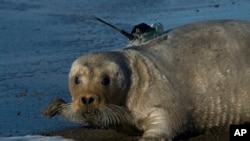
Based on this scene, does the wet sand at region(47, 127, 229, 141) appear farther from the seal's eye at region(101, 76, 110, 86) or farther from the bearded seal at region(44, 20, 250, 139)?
the seal's eye at region(101, 76, 110, 86)

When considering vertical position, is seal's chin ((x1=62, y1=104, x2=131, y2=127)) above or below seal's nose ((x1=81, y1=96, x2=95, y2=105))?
below

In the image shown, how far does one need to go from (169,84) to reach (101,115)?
1.97 feet

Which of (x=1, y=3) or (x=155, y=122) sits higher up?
(x=1, y=3)

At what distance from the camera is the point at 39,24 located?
10.0 metres

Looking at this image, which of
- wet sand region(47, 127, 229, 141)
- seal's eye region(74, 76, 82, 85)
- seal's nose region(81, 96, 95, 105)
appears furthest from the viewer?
wet sand region(47, 127, 229, 141)

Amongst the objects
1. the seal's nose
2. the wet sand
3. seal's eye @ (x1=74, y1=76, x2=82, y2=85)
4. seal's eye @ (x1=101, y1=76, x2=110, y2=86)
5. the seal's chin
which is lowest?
the wet sand

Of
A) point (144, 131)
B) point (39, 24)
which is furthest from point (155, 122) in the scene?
point (39, 24)

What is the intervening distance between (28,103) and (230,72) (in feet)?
5.58

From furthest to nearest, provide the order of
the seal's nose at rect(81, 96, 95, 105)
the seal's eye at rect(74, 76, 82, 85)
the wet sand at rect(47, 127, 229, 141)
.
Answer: the wet sand at rect(47, 127, 229, 141)
the seal's eye at rect(74, 76, 82, 85)
the seal's nose at rect(81, 96, 95, 105)

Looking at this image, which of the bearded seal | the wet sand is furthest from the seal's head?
the wet sand

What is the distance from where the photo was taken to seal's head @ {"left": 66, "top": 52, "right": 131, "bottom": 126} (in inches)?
204

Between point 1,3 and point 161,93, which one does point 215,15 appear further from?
point 161,93

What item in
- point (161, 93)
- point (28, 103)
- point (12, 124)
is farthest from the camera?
point (28, 103)

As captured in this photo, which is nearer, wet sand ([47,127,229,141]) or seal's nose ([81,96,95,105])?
seal's nose ([81,96,95,105])
